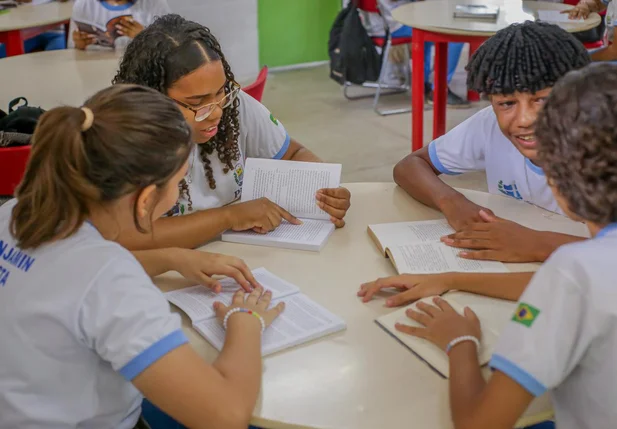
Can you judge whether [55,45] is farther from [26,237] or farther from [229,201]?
[26,237]

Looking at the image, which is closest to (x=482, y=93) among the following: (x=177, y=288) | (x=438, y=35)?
(x=177, y=288)

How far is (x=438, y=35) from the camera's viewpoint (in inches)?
137

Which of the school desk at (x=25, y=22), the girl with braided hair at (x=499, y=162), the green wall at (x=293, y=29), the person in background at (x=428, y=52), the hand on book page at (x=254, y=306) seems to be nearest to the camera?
the hand on book page at (x=254, y=306)

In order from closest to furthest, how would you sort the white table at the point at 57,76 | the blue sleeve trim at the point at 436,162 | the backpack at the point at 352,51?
the blue sleeve trim at the point at 436,162, the white table at the point at 57,76, the backpack at the point at 352,51

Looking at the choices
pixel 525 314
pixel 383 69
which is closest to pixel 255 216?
pixel 525 314

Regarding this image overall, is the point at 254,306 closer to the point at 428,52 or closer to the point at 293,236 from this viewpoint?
the point at 293,236

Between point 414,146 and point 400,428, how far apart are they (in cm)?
296

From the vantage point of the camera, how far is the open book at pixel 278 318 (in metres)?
1.23

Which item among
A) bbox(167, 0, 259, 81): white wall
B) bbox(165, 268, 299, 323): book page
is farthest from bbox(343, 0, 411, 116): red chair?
bbox(165, 268, 299, 323): book page

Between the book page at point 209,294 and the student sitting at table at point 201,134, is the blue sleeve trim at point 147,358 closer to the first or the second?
the book page at point 209,294

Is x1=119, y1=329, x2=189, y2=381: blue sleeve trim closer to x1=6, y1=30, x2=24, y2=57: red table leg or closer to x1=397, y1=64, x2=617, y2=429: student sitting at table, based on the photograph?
x1=397, y1=64, x2=617, y2=429: student sitting at table

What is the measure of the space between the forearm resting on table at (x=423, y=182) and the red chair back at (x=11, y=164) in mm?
951

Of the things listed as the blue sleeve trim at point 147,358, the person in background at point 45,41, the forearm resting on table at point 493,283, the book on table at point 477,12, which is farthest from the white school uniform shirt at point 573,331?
the person in background at point 45,41

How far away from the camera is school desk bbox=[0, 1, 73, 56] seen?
11.9 feet
